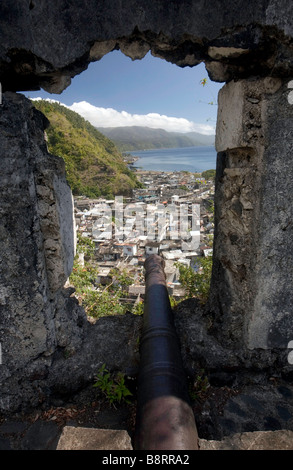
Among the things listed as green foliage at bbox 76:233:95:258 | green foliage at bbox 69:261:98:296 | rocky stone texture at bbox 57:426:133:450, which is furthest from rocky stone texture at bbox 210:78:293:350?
green foliage at bbox 76:233:95:258

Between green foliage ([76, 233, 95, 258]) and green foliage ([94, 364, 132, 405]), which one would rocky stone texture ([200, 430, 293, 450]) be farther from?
green foliage ([76, 233, 95, 258])

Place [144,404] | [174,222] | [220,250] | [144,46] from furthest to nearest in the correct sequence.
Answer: [174,222] → [220,250] → [144,46] → [144,404]

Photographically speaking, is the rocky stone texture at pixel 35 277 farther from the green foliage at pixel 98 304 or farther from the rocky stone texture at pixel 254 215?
the green foliage at pixel 98 304

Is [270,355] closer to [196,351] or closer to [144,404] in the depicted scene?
[196,351]

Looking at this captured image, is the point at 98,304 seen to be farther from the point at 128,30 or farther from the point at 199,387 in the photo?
the point at 128,30

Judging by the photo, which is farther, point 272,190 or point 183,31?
point 272,190

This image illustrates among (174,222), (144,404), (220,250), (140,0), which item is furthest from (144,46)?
(174,222)
